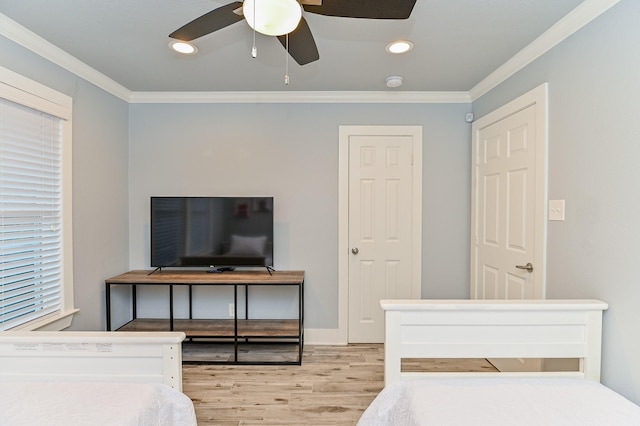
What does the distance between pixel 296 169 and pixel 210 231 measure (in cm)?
98

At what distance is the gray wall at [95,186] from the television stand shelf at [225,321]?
138 mm

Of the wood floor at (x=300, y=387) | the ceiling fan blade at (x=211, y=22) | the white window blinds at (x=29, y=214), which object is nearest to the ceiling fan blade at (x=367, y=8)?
the ceiling fan blade at (x=211, y=22)

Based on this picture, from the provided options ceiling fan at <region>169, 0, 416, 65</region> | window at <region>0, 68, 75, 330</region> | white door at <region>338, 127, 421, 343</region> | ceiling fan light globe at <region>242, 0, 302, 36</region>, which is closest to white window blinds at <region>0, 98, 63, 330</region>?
window at <region>0, 68, 75, 330</region>

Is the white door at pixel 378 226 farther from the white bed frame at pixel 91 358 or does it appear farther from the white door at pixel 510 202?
the white bed frame at pixel 91 358

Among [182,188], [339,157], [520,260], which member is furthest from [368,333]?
[182,188]

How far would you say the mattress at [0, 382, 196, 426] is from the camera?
1.15 meters

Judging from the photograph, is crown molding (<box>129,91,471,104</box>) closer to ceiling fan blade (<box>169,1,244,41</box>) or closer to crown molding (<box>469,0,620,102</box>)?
crown molding (<box>469,0,620,102</box>)

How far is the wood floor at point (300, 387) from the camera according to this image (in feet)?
6.94

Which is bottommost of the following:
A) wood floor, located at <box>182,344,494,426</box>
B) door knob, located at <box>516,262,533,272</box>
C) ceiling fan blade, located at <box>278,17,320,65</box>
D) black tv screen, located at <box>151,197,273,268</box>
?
wood floor, located at <box>182,344,494,426</box>

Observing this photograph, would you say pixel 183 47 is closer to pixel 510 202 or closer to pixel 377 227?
pixel 377 227

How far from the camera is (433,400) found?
1323mm

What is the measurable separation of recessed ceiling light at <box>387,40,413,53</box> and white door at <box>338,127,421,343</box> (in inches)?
38.0

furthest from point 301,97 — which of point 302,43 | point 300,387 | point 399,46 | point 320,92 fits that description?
point 300,387

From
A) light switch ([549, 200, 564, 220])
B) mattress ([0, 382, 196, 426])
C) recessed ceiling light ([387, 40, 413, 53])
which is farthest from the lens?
recessed ceiling light ([387, 40, 413, 53])
